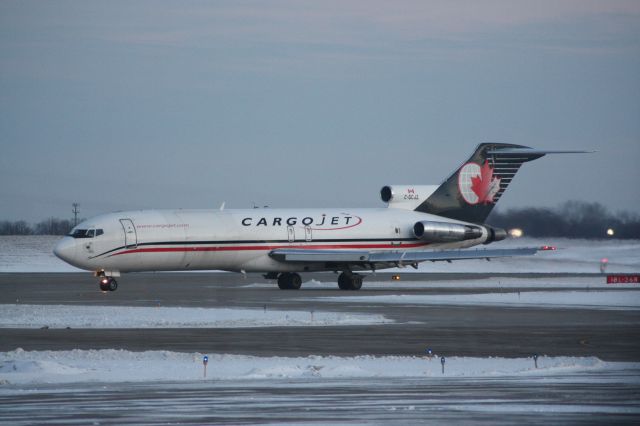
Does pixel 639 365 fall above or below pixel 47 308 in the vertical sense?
below

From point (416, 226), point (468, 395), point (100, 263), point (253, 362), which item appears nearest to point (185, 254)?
point (100, 263)

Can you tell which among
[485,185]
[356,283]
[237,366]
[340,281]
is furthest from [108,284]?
[237,366]

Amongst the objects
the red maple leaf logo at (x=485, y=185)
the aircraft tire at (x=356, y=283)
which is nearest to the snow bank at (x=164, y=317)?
the aircraft tire at (x=356, y=283)

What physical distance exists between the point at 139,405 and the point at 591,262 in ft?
189

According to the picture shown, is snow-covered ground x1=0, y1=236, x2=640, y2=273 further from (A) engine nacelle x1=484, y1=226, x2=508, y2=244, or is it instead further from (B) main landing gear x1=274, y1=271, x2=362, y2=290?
(B) main landing gear x1=274, y1=271, x2=362, y2=290

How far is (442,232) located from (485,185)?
4883 mm

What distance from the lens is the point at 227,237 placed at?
184 ft

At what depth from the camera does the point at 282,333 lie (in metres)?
29.7

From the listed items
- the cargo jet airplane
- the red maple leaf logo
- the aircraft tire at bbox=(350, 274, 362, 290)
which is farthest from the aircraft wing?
the red maple leaf logo

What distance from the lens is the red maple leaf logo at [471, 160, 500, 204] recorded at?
207ft

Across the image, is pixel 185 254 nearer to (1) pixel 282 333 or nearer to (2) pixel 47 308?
(2) pixel 47 308

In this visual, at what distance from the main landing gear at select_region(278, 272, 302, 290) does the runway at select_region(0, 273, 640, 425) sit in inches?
303

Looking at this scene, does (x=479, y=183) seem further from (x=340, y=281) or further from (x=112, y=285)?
(x=112, y=285)

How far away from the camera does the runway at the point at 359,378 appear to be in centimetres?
1569
